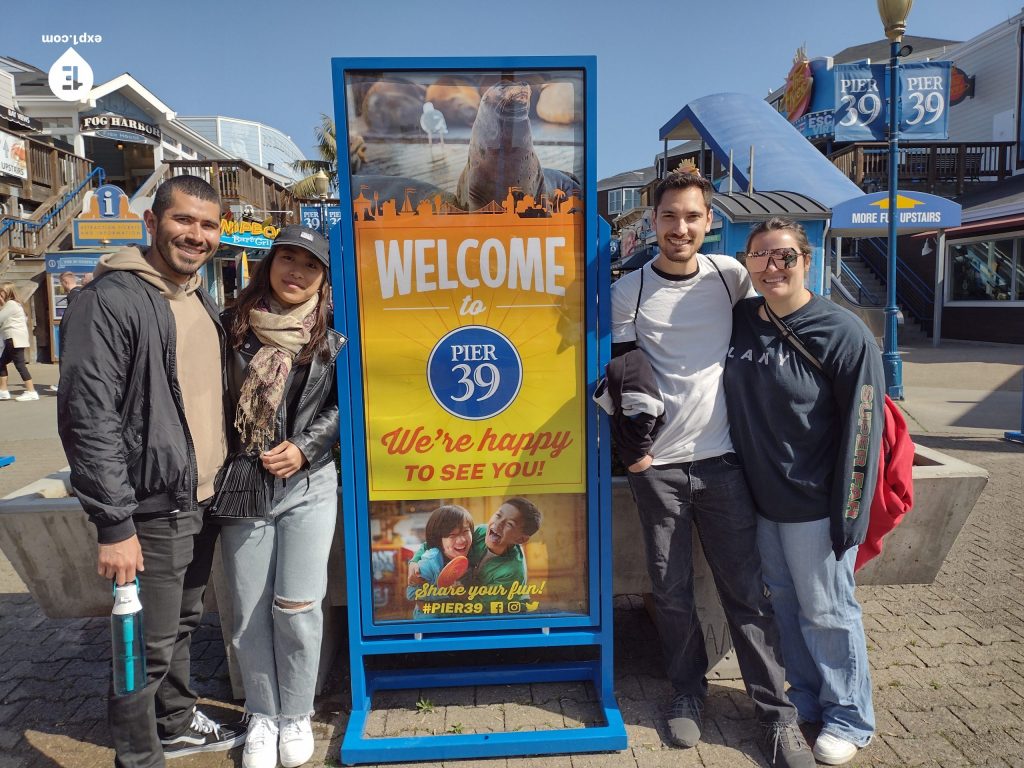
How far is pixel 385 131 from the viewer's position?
2529 millimetres

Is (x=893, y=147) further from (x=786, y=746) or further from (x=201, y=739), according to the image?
(x=201, y=739)

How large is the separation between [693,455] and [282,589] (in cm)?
161

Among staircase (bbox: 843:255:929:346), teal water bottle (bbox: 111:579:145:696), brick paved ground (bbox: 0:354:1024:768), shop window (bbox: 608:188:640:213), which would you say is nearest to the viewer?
teal water bottle (bbox: 111:579:145:696)

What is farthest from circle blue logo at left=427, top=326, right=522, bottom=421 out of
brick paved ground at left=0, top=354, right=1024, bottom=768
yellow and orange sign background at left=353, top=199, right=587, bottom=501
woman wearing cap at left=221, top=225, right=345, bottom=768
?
brick paved ground at left=0, top=354, right=1024, bottom=768

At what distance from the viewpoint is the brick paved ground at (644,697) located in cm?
266

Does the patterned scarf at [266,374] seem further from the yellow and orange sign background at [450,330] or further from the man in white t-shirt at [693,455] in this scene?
the man in white t-shirt at [693,455]

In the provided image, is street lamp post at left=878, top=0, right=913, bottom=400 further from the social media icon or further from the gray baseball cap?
the social media icon

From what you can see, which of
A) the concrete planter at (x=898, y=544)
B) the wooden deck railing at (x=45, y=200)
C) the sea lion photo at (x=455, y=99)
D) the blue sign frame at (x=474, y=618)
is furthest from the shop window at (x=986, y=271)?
the wooden deck railing at (x=45, y=200)

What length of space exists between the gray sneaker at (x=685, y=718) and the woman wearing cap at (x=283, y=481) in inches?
55.4

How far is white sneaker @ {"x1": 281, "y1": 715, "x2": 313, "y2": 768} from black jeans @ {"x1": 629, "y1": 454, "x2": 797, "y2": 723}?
144 cm

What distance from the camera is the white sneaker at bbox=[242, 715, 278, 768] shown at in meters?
2.57

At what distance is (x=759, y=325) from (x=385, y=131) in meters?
1.57

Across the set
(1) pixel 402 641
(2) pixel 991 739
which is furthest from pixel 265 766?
(2) pixel 991 739

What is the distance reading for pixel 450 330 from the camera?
265 cm
